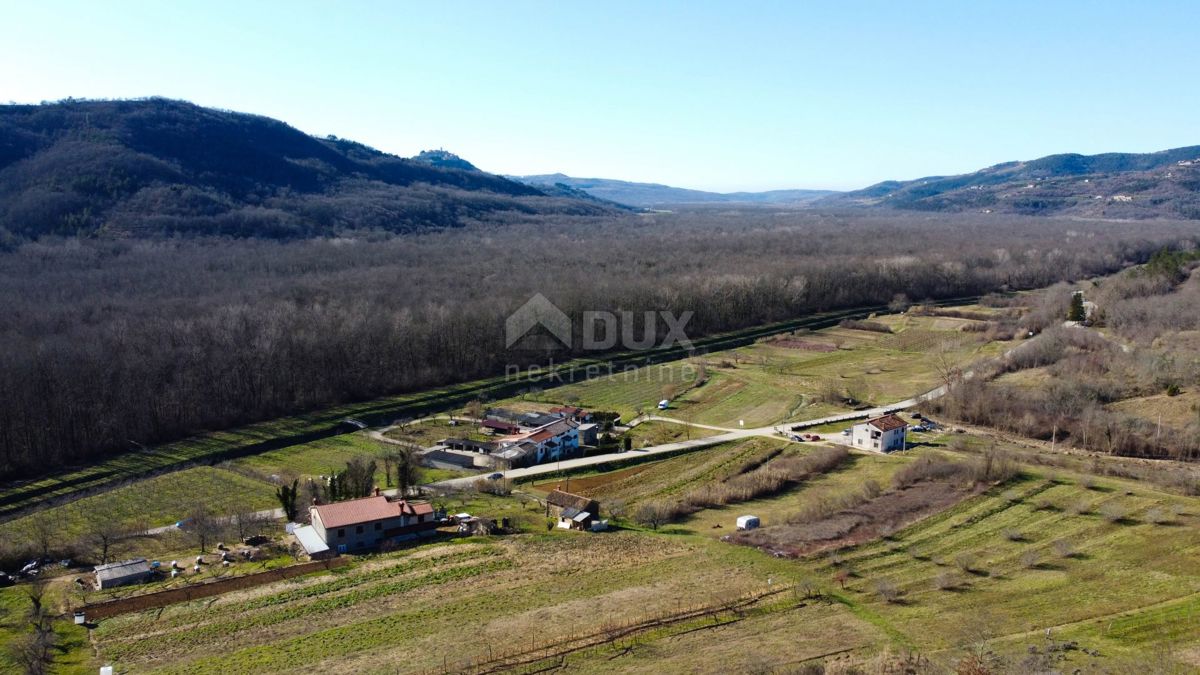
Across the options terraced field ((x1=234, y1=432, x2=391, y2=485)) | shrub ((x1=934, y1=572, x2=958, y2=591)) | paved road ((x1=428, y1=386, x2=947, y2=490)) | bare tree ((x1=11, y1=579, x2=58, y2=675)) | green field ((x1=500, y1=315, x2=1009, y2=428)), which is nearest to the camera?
bare tree ((x1=11, y1=579, x2=58, y2=675))

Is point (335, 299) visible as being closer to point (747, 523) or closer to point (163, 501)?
point (163, 501)

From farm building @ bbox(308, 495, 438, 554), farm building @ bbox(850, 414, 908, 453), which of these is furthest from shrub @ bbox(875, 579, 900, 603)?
farm building @ bbox(308, 495, 438, 554)

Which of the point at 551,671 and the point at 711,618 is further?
the point at 711,618

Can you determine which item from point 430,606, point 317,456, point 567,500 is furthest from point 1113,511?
point 317,456

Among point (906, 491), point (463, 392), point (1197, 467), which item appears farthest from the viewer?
point (463, 392)

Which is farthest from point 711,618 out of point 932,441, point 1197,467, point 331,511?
point 1197,467

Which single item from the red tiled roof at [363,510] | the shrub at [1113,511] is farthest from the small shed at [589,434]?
the shrub at [1113,511]

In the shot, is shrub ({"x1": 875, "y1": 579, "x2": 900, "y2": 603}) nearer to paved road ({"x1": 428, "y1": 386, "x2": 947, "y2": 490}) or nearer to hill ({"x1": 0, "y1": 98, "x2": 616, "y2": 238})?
paved road ({"x1": 428, "y1": 386, "x2": 947, "y2": 490})

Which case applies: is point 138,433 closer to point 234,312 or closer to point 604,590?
point 234,312

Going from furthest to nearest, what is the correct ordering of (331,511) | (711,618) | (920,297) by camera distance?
(920,297), (331,511), (711,618)
